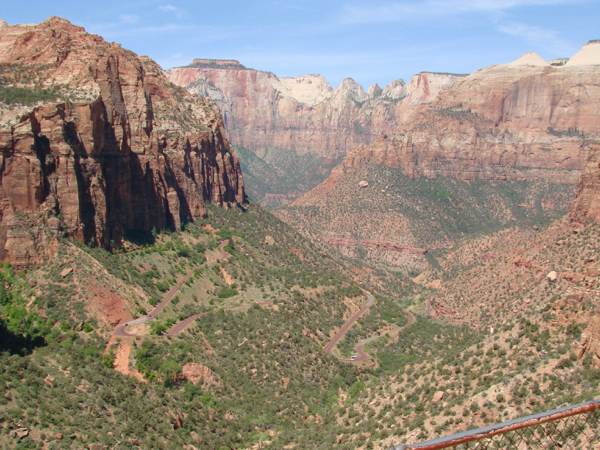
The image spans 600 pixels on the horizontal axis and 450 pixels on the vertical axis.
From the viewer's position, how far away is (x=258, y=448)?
43750 millimetres

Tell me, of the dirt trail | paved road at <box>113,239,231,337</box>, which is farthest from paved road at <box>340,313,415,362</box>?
the dirt trail

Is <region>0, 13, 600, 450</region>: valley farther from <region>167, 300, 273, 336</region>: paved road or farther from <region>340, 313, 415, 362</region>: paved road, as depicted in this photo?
<region>340, 313, 415, 362</region>: paved road

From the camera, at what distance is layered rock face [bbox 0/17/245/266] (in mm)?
55062

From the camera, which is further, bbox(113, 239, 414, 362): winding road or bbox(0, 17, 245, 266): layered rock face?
bbox(113, 239, 414, 362): winding road

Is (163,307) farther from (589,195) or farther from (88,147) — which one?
(589,195)

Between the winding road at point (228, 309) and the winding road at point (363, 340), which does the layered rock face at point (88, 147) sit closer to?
the winding road at point (228, 309)

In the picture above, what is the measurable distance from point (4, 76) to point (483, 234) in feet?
405

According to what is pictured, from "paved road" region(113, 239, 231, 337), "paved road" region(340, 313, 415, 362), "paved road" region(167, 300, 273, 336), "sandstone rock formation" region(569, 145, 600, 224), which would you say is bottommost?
"paved road" region(340, 313, 415, 362)

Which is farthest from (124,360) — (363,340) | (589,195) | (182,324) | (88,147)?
(589,195)

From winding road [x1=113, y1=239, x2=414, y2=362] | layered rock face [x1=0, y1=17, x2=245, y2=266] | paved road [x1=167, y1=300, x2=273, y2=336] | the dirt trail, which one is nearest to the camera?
the dirt trail

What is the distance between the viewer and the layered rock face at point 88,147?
181ft

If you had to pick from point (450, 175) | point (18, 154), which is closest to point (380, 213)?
point (450, 175)

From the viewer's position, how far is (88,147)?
63.1 meters

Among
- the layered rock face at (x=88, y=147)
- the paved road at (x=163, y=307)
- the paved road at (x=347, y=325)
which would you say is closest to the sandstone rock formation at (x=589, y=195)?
the paved road at (x=347, y=325)
